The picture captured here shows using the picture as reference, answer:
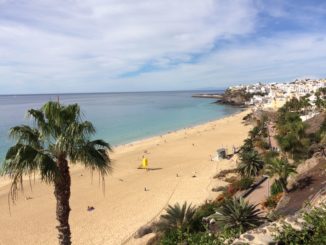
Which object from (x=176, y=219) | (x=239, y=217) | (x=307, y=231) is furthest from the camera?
(x=176, y=219)

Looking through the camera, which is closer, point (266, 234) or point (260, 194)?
point (266, 234)

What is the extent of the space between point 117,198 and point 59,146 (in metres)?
16.2

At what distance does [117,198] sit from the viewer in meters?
24.0

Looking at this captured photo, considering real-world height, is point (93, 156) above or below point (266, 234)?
above

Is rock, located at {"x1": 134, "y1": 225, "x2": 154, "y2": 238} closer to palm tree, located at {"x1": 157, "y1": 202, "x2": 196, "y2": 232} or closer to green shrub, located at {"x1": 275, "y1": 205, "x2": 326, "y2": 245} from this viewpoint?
palm tree, located at {"x1": 157, "y1": 202, "x2": 196, "y2": 232}

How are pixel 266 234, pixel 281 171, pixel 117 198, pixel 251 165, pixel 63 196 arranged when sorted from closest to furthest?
pixel 266 234
pixel 63 196
pixel 281 171
pixel 251 165
pixel 117 198

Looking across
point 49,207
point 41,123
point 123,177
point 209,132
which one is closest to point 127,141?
point 209,132

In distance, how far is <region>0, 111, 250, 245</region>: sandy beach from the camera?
18.5 metres

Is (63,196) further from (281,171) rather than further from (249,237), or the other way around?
(281,171)

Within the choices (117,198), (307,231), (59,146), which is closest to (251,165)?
(117,198)

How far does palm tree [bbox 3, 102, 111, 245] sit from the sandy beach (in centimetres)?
789

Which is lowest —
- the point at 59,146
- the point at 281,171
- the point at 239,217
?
the point at 239,217

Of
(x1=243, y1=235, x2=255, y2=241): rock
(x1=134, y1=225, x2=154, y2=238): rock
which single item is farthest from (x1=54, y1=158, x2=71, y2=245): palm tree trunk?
(x1=134, y1=225, x2=154, y2=238): rock

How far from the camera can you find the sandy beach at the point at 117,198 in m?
18.5
